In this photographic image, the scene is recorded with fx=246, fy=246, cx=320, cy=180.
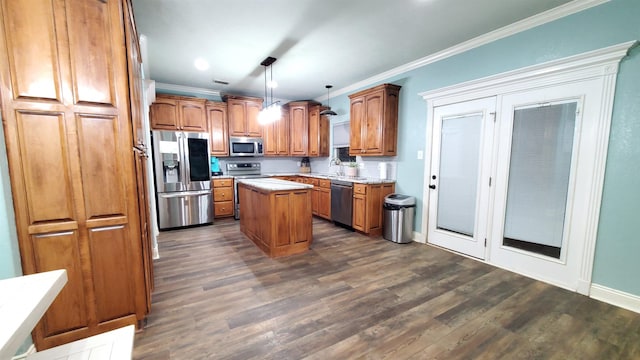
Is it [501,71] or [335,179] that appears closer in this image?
[501,71]

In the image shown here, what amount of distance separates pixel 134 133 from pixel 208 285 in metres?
1.62

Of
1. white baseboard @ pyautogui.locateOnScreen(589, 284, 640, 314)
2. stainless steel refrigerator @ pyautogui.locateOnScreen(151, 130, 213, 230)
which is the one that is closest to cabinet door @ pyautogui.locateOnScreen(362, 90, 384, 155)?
white baseboard @ pyautogui.locateOnScreen(589, 284, 640, 314)

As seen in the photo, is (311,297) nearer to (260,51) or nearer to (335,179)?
(335,179)

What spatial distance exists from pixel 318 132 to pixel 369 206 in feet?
8.03

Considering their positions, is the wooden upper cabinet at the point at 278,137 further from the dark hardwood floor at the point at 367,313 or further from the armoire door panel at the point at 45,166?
the armoire door panel at the point at 45,166

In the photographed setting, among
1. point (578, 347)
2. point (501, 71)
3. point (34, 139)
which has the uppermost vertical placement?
point (501, 71)

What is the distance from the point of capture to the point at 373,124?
419 cm

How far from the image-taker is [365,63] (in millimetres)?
3824

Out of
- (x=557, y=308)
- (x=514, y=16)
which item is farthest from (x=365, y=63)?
(x=557, y=308)

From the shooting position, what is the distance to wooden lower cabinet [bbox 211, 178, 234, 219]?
5.10 metres

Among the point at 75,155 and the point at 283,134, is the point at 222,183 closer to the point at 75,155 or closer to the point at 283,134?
the point at 283,134

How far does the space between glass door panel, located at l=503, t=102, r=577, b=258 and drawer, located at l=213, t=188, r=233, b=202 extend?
15.5ft

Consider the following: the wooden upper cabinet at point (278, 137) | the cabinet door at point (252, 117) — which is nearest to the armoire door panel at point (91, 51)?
the cabinet door at point (252, 117)

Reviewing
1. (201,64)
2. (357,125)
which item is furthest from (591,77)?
(201,64)
